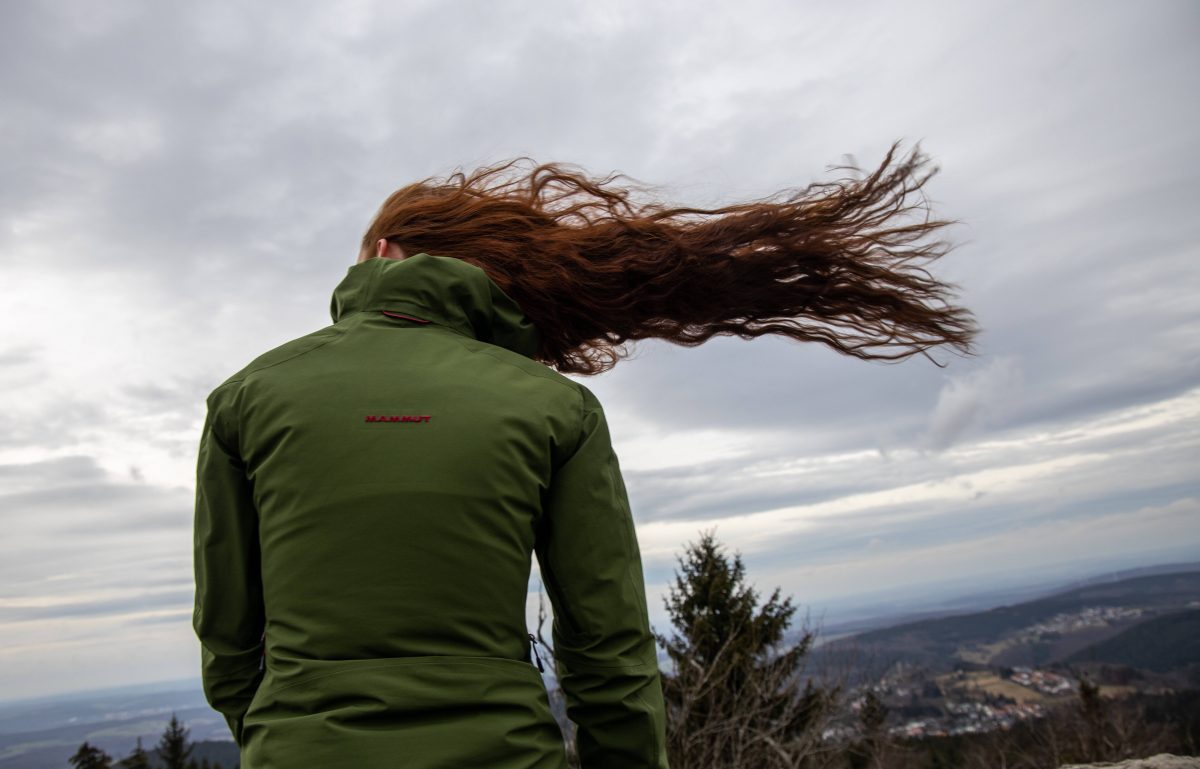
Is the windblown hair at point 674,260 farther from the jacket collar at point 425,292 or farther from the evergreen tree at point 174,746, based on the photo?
the evergreen tree at point 174,746

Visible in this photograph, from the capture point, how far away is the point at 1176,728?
117 ft

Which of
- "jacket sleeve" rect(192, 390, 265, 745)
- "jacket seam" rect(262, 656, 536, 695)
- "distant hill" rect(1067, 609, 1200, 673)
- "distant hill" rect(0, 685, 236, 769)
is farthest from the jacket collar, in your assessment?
"distant hill" rect(1067, 609, 1200, 673)

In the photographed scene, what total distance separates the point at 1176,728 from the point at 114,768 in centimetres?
4107

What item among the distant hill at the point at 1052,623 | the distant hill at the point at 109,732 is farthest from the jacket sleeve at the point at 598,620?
the distant hill at the point at 1052,623

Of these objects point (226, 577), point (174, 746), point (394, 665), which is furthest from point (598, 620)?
point (174, 746)

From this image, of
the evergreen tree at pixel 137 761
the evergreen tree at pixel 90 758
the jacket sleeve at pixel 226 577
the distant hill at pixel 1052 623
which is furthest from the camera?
the distant hill at pixel 1052 623

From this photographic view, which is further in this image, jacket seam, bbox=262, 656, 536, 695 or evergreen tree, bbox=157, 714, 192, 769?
evergreen tree, bbox=157, 714, 192, 769

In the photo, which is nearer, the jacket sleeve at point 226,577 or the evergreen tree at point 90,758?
the jacket sleeve at point 226,577

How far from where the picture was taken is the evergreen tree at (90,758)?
26969mm

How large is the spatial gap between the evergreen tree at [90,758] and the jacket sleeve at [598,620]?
3236 cm

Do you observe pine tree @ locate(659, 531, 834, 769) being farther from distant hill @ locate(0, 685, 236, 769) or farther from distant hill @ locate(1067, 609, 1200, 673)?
distant hill @ locate(1067, 609, 1200, 673)

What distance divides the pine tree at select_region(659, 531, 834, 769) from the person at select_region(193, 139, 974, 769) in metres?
7.28

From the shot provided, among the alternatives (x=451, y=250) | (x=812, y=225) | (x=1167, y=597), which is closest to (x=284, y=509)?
(x=451, y=250)

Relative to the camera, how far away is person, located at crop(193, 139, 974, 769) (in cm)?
120
